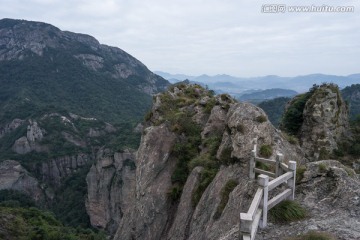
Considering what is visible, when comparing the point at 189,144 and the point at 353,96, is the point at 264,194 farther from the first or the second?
the point at 353,96

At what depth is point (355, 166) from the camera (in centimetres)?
2916

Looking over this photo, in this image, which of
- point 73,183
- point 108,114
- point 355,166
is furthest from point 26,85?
point 355,166

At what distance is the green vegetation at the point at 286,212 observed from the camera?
25.4 ft

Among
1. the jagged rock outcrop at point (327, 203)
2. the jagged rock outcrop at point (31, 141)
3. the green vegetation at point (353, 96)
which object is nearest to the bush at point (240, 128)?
the jagged rock outcrop at point (327, 203)

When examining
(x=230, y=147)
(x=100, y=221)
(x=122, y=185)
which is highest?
(x=230, y=147)

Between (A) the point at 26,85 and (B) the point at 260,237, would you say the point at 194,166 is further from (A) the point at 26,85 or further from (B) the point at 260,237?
(A) the point at 26,85

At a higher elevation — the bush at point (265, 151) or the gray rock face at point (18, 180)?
the bush at point (265, 151)

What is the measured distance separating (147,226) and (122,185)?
207ft

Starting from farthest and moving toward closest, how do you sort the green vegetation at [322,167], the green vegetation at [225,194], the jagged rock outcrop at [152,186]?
the jagged rock outcrop at [152,186], the green vegetation at [225,194], the green vegetation at [322,167]

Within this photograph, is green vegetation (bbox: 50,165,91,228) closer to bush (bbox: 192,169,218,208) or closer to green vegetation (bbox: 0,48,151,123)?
green vegetation (bbox: 0,48,151,123)

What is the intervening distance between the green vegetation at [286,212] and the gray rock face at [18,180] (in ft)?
315

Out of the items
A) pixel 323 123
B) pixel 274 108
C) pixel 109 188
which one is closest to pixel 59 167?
pixel 109 188

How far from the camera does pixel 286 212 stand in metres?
7.85

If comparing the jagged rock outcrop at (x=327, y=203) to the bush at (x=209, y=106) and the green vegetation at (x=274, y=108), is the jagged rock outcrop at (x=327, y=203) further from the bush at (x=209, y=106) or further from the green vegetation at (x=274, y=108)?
the green vegetation at (x=274, y=108)
